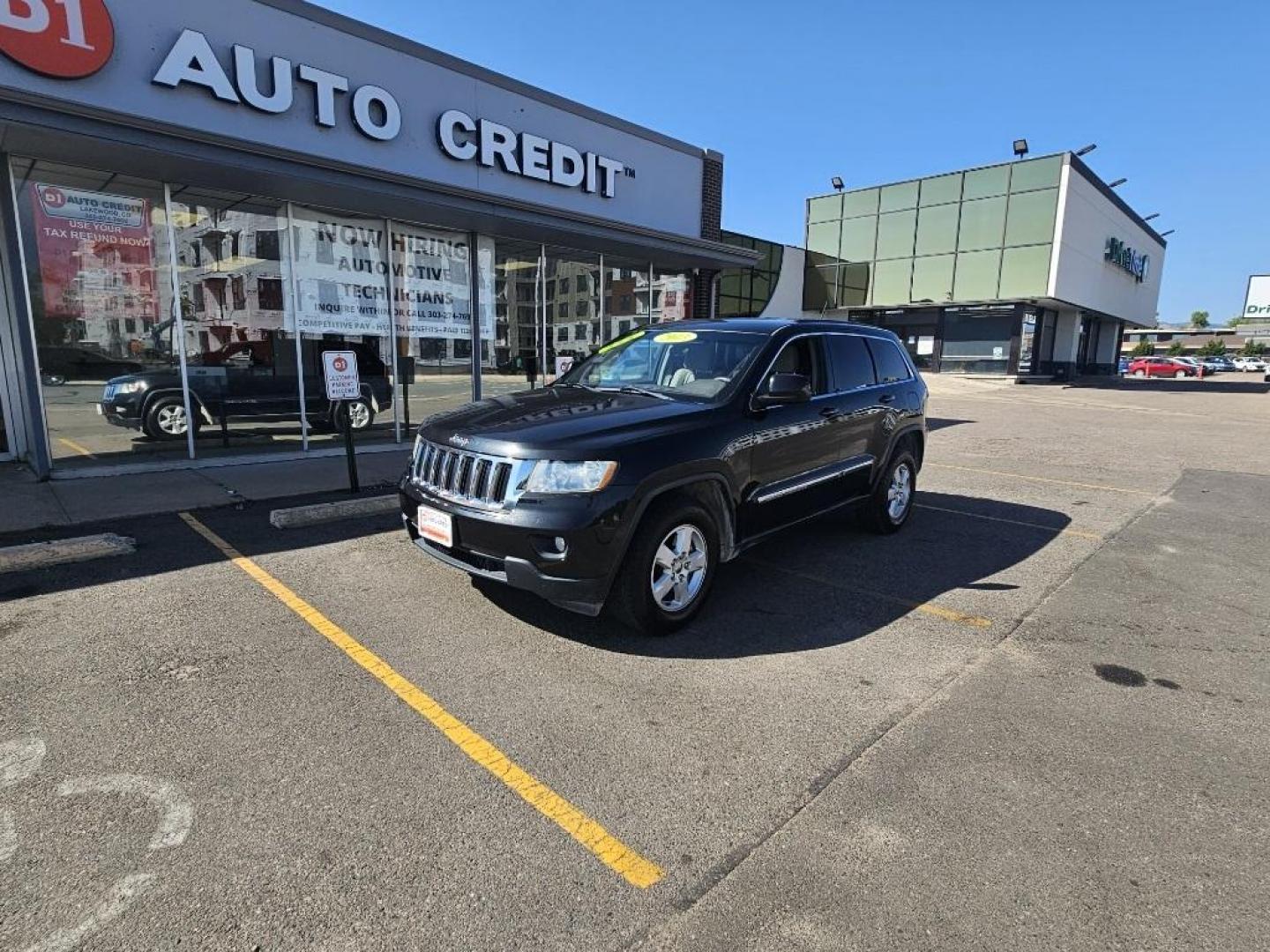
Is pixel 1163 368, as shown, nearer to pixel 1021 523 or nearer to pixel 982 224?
pixel 982 224

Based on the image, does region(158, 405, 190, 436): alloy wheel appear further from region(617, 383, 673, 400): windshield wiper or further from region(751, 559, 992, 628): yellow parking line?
region(751, 559, 992, 628): yellow parking line

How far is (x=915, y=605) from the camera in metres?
4.73

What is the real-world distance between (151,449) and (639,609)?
790 centimetres

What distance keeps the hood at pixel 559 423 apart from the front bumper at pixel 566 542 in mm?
278

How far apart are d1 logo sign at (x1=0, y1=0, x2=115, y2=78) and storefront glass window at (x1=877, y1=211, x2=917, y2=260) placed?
35.9 metres

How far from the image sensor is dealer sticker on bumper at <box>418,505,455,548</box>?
394 cm

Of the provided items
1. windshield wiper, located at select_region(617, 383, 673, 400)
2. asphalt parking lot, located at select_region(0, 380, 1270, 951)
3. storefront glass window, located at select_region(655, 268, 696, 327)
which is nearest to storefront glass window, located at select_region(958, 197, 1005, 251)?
storefront glass window, located at select_region(655, 268, 696, 327)

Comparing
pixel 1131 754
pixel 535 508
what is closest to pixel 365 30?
pixel 535 508

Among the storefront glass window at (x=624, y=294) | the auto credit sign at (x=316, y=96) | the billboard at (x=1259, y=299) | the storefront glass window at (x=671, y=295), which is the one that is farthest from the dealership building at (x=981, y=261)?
the billboard at (x=1259, y=299)

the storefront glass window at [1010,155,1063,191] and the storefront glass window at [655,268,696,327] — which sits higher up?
the storefront glass window at [1010,155,1063,191]

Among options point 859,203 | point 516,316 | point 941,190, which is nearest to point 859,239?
point 859,203

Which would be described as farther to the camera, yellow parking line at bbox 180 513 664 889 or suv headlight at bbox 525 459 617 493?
suv headlight at bbox 525 459 617 493

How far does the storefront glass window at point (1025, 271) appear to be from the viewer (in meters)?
31.8

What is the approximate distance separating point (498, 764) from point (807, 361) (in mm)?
3738
